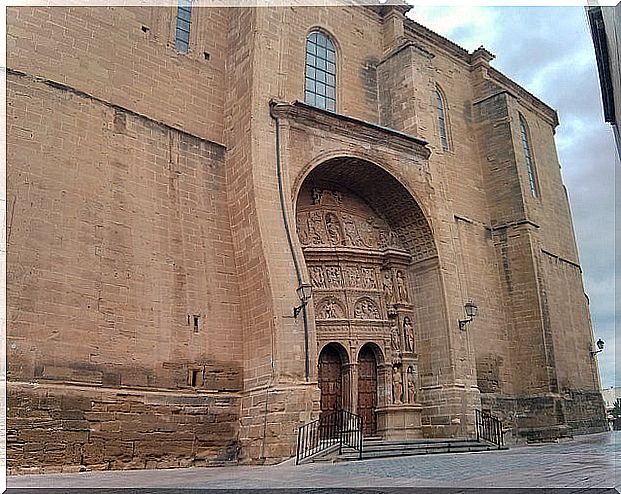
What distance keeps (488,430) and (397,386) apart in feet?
7.94

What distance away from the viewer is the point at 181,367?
1127cm

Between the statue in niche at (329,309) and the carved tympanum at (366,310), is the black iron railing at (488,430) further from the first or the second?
the statue in niche at (329,309)

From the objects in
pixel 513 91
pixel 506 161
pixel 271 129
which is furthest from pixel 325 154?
pixel 513 91

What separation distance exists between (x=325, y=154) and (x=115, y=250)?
5130mm

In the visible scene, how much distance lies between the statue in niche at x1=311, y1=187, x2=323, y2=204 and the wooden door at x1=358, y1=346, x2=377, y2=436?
12.1 ft

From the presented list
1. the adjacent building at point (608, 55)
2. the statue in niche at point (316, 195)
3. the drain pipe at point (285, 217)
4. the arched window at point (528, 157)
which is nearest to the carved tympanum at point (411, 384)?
the drain pipe at point (285, 217)

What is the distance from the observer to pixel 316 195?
1494 cm

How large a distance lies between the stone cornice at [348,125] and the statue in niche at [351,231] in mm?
2001

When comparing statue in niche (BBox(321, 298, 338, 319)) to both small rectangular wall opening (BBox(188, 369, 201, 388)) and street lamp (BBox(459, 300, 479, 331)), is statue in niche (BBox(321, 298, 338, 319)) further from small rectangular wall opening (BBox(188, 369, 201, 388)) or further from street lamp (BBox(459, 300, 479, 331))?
small rectangular wall opening (BBox(188, 369, 201, 388))

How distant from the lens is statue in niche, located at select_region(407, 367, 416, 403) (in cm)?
1433

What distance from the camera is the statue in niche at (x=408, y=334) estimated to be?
14766 millimetres

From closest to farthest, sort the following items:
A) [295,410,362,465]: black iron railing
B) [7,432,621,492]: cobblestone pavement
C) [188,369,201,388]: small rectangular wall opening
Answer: [7,432,621,492]: cobblestone pavement < [295,410,362,465]: black iron railing < [188,369,201,388]: small rectangular wall opening

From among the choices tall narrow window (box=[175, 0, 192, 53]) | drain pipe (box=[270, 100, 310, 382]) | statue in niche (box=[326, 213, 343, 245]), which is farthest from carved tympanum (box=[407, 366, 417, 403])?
tall narrow window (box=[175, 0, 192, 53])

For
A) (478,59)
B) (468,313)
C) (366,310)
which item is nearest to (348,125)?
(366,310)
